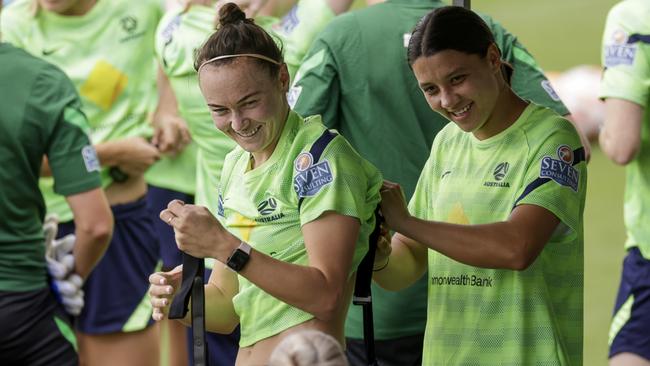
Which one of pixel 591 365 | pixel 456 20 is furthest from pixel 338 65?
pixel 591 365

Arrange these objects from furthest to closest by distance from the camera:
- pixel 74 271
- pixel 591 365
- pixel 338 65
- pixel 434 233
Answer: pixel 591 365, pixel 74 271, pixel 338 65, pixel 434 233

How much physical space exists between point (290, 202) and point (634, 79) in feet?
6.17

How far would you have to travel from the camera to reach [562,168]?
316cm

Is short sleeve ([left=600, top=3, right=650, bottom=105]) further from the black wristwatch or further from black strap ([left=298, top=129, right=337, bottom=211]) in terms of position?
the black wristwatch

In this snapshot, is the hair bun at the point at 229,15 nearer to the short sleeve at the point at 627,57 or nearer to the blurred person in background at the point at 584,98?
the short sleeve at the point at 627,57

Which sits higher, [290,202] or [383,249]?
[290,202]

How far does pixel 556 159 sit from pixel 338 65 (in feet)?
3.73

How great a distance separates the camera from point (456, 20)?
10.4ft

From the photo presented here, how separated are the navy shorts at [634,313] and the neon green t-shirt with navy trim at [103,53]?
2138 millimetres

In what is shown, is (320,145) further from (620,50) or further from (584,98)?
(584,98)

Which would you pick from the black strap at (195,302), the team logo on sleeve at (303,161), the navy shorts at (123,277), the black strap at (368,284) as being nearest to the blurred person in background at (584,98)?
the navy shorts at (123,277)

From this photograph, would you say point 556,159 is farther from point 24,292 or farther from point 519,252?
point 24,292

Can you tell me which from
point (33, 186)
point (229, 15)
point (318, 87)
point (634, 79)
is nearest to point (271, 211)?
point (229, 15)

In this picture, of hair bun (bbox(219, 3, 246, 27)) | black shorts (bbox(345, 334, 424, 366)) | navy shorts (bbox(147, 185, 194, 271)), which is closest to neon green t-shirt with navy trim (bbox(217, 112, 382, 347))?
hair bun (bbox(219, 3, 246, 27))
